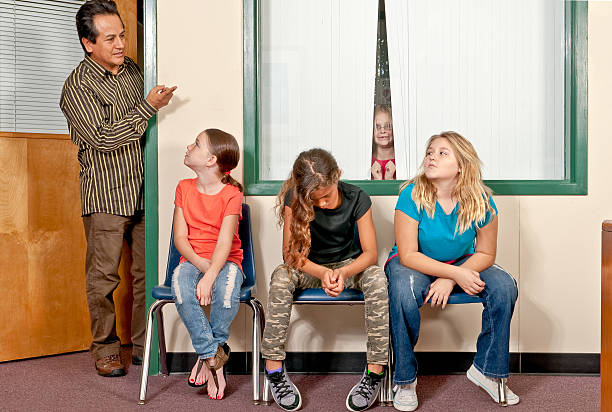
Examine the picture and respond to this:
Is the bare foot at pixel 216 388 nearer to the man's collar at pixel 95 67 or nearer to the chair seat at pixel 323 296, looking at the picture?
the chair seat at pixel 323 296

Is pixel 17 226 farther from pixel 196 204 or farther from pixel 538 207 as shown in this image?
pixel 538 207

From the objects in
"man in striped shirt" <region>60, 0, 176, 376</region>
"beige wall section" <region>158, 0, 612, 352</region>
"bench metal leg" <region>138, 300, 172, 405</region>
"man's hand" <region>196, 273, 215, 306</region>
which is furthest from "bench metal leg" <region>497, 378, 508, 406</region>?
"man in striped shirt" <region>60, 0, 176, 376</region>

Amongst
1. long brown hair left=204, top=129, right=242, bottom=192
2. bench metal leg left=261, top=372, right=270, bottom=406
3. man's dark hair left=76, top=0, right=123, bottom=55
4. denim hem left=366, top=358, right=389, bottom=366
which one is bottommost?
bench metal leg left=261, top=372, right=270, bottom=406

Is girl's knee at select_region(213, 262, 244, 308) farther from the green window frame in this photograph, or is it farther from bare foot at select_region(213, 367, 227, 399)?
the green window frame

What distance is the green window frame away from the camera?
271cm

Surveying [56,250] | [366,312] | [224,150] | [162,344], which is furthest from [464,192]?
[56,250]

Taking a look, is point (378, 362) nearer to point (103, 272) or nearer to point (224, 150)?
point (224, 150)

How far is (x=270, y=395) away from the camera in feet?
7.88

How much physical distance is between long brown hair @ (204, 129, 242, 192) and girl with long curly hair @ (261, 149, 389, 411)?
24 centimetres

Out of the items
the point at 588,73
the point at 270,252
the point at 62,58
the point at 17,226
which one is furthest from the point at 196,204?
the point at 588,73

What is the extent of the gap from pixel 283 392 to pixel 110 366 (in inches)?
34.4

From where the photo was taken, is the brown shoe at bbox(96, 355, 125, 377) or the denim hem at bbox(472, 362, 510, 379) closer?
the denim hem at bbox(472, 362, 510, 379)

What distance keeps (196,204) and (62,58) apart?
1255 mm

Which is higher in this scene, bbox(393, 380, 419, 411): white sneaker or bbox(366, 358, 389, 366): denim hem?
bbox(366, 358, 389, 366): denim hem
